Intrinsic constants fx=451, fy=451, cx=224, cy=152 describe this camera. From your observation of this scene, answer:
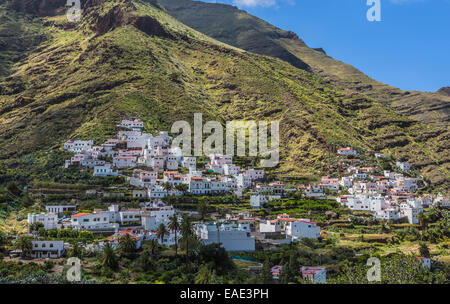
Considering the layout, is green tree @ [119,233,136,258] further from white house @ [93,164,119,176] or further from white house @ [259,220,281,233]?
white house @ [93,164,119,176]

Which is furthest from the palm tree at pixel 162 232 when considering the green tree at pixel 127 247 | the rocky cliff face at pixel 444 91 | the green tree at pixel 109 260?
the rocky cliff face at pixel 444 91

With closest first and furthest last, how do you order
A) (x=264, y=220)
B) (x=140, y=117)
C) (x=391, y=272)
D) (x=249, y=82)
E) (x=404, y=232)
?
1. (x=391, y=272)
2. (x=264, y=220)
3. (x=404, y=232)
4. (x=140, y=117)
5. (x=249, y=82)

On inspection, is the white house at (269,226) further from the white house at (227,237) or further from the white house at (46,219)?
the white house at (46,219)

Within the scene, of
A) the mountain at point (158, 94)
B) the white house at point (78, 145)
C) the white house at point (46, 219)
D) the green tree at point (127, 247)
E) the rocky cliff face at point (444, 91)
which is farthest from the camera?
the rocky cliff face at point (444, 91)

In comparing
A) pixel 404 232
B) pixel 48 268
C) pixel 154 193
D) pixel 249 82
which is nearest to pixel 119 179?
A: pixel 154 193

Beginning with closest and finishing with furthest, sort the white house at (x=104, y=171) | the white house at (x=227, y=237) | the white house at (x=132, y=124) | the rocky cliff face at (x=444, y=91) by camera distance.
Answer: the white house at (x=227, y=237) < the white house at (x=104, y=171) < the white house at (x=132, y=124) < the rocky cliff face at (x=444, y=91)

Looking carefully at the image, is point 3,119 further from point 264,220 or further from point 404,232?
point 404,232
